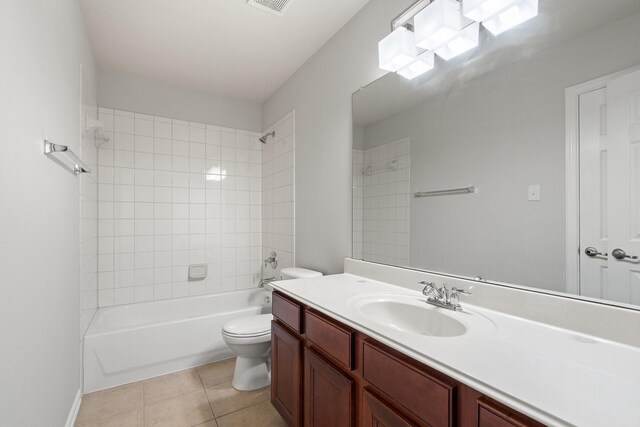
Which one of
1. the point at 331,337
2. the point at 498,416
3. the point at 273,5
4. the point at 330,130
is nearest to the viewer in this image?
the point at 498,416

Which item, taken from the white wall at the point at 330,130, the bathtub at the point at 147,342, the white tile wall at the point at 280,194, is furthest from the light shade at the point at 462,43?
the bathtub at the point at 147,342

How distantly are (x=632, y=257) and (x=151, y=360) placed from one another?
9.30ft

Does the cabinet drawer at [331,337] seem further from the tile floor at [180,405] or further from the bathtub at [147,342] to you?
the bathtub at [147,342]

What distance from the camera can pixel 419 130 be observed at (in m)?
1.55

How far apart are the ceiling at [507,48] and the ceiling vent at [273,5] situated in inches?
29.8

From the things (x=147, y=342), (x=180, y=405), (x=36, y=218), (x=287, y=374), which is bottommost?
(x=180, y=405)

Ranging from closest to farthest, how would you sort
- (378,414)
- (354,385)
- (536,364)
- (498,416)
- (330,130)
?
(498,416) < (536,364) < (378,414) < (354,385) < (330,130)

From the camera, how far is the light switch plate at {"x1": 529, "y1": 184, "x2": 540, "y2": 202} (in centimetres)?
107

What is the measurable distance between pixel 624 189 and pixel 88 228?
2.97 m

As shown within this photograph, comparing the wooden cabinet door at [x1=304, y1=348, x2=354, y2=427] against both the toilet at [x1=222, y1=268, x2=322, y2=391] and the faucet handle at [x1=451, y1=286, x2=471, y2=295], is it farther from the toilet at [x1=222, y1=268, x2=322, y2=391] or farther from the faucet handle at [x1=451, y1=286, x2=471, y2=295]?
the toilet at [x1=222, y1=268, x2=322, y2=391]

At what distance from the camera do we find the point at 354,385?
1.06 meters

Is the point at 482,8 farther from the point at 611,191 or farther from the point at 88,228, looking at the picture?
the point at 88,228

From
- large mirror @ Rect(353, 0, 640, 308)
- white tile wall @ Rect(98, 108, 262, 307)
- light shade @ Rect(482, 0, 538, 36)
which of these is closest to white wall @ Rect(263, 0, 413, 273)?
large mirror @ Rect(353, 0, 640, 308)

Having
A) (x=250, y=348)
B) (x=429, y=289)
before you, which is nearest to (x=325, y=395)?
(x=429, y=289)
